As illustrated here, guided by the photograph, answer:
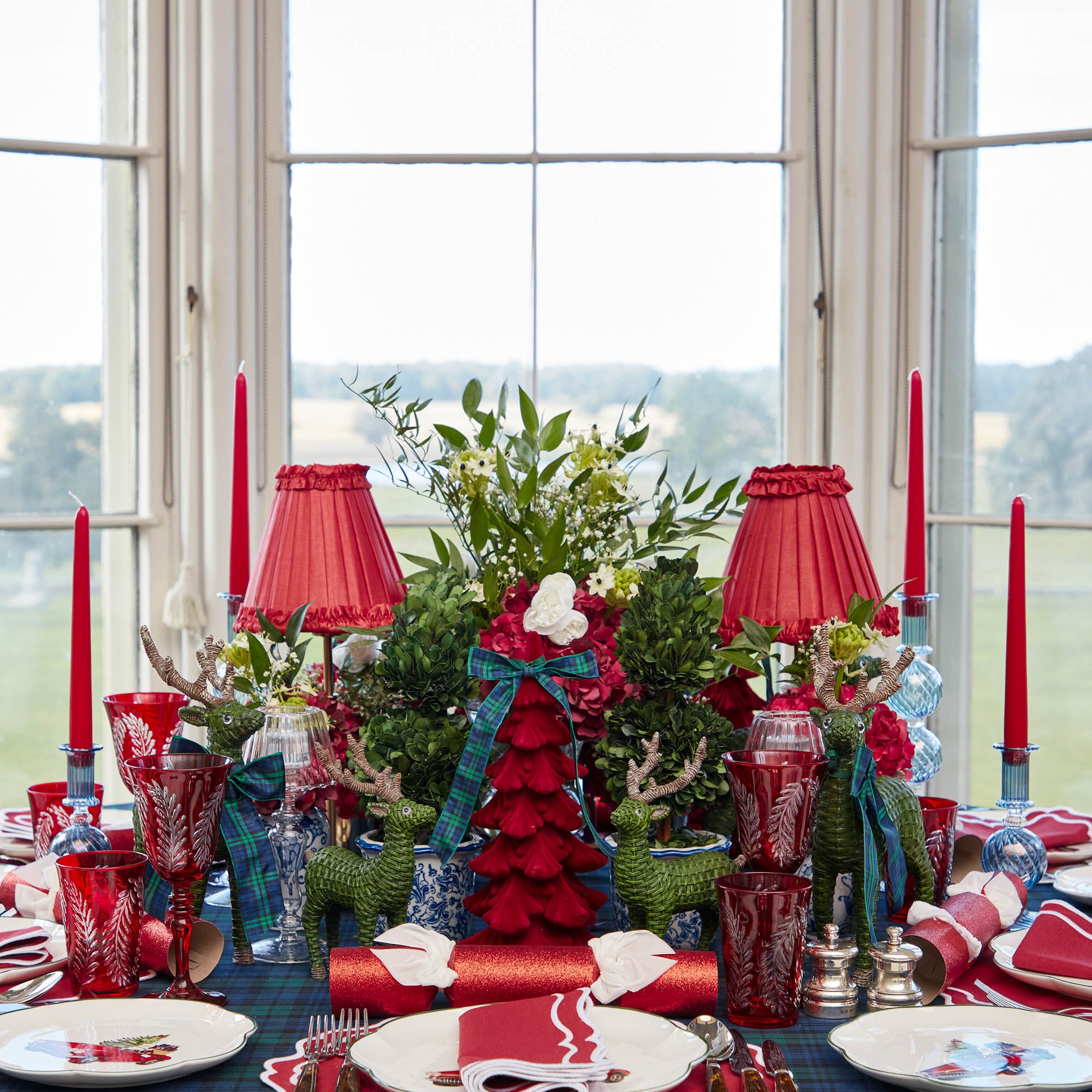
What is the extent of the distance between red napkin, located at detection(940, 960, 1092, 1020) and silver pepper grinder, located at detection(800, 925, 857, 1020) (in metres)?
0.10

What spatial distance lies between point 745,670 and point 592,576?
189mm

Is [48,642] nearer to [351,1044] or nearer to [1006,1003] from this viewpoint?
[351,1044]

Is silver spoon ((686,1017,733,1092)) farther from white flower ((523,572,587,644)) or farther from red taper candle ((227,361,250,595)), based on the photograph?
red taper candle ((227,361,250,595))

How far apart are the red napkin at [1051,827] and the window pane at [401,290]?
4.05 feet

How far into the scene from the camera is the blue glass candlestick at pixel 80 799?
1.12 metres

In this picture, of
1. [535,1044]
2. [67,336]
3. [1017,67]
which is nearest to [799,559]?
[535,1044]

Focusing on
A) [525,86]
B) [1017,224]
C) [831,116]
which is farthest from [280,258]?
[1017,224]

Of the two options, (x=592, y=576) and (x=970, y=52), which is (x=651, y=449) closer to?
(x=970, y=52)

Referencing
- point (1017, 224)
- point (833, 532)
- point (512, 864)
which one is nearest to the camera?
point (512, 864)

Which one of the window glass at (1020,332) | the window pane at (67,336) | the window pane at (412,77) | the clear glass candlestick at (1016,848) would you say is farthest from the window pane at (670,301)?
the clear glass candlestick at (1016,848)

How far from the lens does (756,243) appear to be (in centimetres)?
236

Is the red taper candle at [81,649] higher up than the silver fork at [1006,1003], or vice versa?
the red taper candle at [81,649]

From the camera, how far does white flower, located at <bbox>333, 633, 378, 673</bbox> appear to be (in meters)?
1.32

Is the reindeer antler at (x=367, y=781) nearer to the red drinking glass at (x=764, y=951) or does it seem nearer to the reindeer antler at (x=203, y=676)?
the reindeer antler at (x=203, y=676)
